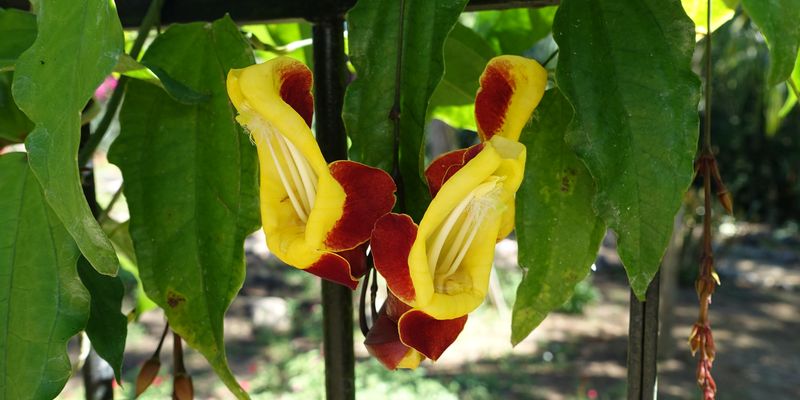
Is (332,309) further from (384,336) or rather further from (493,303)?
(493,303)

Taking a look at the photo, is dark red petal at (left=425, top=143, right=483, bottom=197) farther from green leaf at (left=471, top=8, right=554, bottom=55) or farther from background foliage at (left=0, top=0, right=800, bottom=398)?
green leaf at (left=471, top=8, right=554, bottom=55)

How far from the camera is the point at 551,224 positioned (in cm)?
42

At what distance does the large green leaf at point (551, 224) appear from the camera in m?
0.42

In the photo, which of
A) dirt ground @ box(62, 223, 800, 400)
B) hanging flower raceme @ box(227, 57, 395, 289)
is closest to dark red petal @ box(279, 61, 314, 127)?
hanging flower raceme @ box(227, 57, 395, 289)

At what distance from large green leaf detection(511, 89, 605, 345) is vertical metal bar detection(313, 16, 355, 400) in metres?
0.13

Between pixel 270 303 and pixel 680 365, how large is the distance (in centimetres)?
197

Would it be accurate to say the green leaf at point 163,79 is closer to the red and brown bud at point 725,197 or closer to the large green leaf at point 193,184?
the large green leaf at point 193,184

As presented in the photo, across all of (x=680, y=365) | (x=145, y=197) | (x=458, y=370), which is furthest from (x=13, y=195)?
(x=680, y=365)

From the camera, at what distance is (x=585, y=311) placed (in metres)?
4.24

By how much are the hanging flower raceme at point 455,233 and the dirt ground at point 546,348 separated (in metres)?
2.52

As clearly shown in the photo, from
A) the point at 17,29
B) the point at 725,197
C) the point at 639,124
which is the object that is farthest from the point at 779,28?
the point at 17,29

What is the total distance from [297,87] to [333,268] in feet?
0.29

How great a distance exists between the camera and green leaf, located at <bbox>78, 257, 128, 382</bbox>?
0.46m

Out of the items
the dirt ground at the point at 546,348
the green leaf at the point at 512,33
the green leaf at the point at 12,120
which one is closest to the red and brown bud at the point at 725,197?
the green leaf at the point at 512,33
